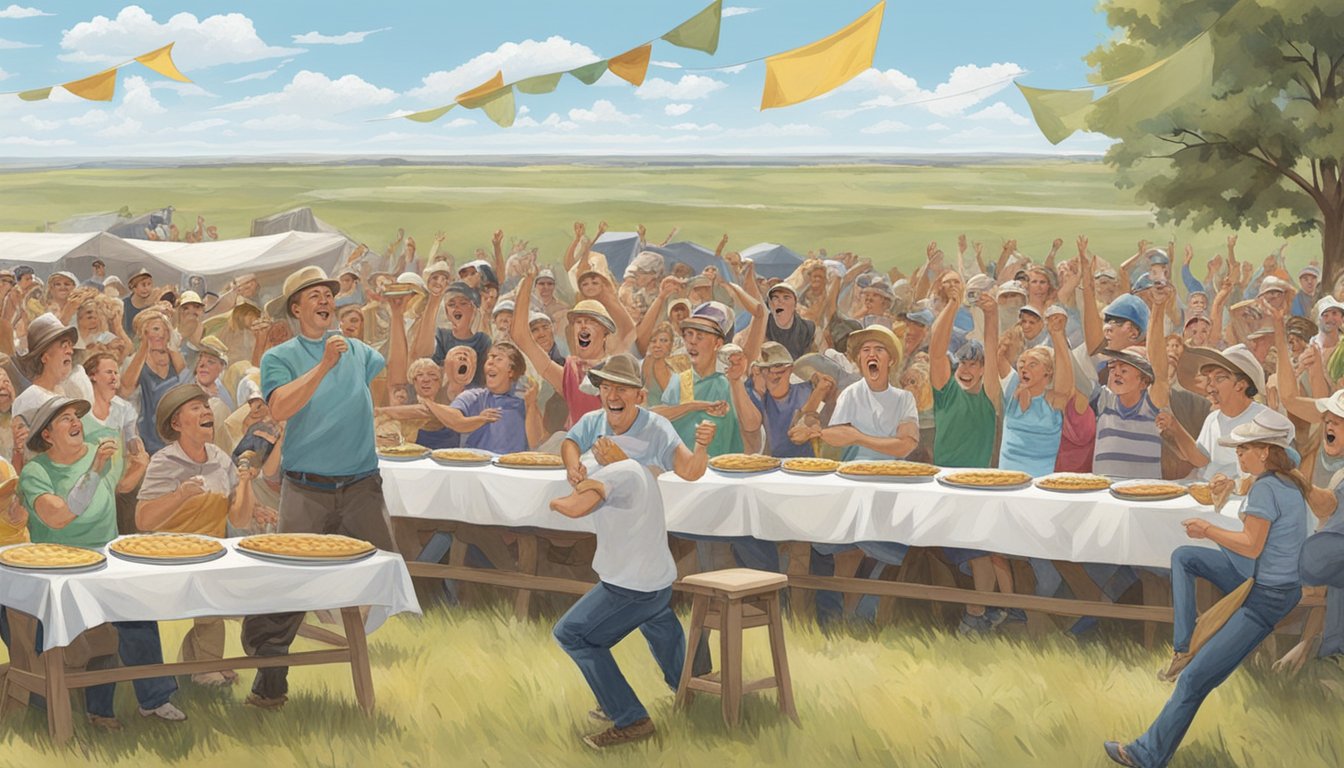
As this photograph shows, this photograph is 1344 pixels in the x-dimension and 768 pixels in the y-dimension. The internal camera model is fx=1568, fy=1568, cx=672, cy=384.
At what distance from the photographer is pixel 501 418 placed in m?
8.45

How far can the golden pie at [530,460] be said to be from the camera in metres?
8.05

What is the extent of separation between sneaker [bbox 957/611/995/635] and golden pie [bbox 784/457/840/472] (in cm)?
98

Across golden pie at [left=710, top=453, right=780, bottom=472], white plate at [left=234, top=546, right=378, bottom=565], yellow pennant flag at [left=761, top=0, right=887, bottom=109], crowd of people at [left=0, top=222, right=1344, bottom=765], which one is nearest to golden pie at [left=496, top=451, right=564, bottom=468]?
crowd of people at [left=0, top=222, right=1344, bottom=765]

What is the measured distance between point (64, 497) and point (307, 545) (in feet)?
3.05

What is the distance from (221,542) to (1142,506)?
3949 mm

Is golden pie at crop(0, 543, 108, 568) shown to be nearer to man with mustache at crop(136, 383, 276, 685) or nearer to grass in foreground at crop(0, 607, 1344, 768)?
man with mustache at crop(136, 383, 276, 685)

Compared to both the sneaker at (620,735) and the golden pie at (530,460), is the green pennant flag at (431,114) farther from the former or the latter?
the sneaker at (620,735)

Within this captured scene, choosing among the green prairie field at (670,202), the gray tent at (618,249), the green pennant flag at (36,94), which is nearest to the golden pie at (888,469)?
the green pennant flag at (36,94)

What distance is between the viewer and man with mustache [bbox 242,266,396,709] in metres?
6.50

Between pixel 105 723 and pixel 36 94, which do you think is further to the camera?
pixel 36 94

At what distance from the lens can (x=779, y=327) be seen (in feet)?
29.8

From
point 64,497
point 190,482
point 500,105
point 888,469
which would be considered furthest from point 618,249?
point 64,497

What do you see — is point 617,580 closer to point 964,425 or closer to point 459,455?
point 459,455

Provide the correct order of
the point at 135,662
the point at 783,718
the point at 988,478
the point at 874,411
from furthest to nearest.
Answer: the point at 874,411, the point at 988,478, the point at 783,718, the point at 135,662
